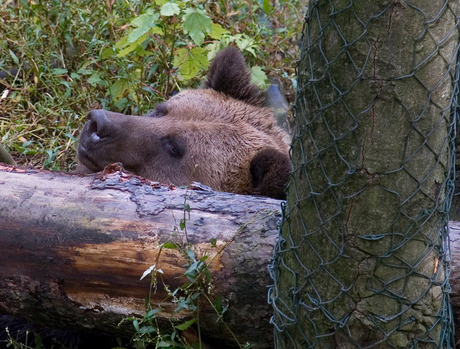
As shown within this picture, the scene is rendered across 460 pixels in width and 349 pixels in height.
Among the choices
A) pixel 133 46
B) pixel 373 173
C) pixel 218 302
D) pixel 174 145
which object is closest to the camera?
pixel 373 173

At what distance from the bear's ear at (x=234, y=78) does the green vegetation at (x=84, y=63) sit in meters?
0.61

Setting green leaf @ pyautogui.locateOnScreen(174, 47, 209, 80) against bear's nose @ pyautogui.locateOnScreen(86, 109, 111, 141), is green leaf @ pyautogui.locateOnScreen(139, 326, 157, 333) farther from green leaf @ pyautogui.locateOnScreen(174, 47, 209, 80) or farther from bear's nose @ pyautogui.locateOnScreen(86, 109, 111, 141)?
green leaf @ pyautogui.locateOnScreen(174, 47, 209, 80)

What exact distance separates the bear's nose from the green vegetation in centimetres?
153

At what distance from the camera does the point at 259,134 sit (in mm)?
4859

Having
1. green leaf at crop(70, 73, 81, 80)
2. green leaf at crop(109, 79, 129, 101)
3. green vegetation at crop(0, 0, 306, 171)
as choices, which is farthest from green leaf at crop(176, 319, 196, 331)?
green leaf at crop(70, 73, 81, 80)

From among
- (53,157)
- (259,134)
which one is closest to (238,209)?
(259,134)

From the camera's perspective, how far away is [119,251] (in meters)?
2.95

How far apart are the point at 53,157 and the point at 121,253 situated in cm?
325

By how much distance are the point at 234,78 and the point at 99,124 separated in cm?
140

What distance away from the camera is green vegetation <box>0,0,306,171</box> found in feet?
19.9

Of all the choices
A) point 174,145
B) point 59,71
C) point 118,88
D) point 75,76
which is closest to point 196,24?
point 118,88

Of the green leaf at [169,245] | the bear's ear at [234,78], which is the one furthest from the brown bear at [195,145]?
the green leaf at [169,245]

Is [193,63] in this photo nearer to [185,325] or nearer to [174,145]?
[174,145]

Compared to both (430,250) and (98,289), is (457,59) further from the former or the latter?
(98,289)
